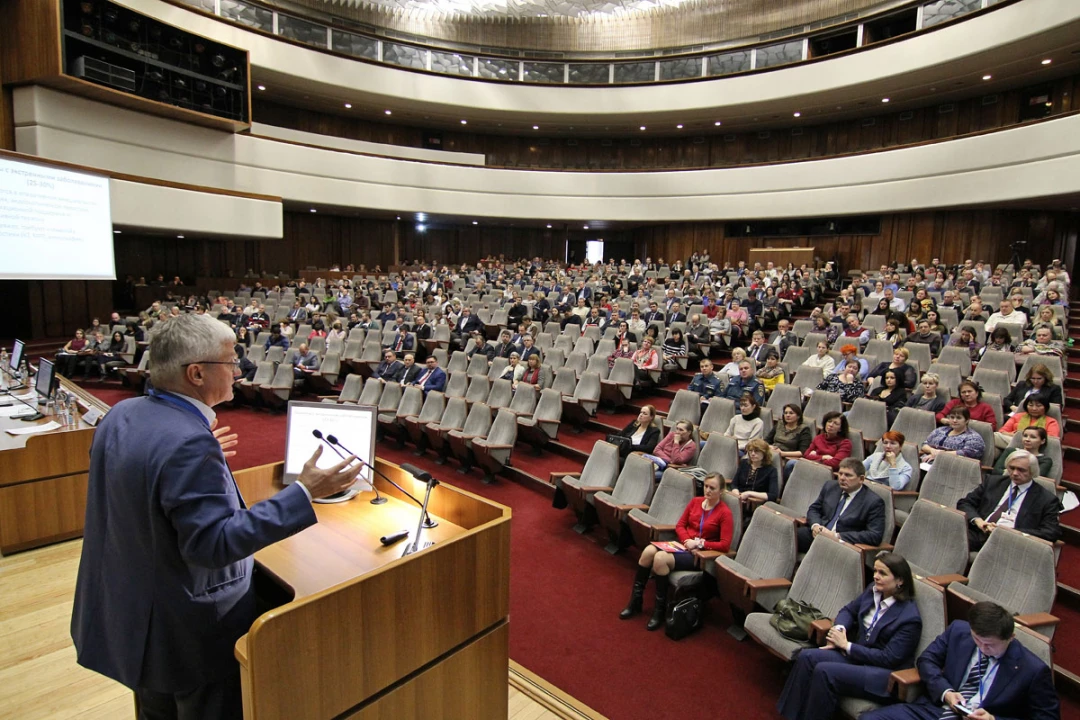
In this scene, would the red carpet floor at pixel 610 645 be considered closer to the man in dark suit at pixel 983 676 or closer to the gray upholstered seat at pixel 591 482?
the gray upholstered seat at pixel 591 482

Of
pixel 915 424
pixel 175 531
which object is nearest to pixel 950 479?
pixel 915 424

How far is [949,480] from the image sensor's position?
143 inches

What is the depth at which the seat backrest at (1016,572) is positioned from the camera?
262cm

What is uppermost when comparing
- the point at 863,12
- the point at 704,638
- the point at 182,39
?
the point at 863,12

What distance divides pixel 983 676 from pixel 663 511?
1.87 meters

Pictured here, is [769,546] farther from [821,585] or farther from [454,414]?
[454,414]

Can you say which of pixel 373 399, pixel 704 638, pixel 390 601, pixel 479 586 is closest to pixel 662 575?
pixel 704 638

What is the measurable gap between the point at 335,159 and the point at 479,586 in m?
14.0

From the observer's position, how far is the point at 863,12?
13234 millimetres

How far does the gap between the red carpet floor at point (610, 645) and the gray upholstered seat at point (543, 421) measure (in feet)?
4.50

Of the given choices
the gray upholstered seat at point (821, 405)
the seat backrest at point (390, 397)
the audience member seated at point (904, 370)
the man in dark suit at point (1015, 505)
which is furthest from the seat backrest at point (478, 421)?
the man in dark suit at point (1015, 505)

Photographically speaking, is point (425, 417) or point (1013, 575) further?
point (425, 417)

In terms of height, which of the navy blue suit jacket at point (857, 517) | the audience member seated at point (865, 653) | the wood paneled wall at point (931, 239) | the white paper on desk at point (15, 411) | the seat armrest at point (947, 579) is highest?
the wood paneled wall at point (931, 239)

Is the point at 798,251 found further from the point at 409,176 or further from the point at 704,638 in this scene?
the point at 704,638
